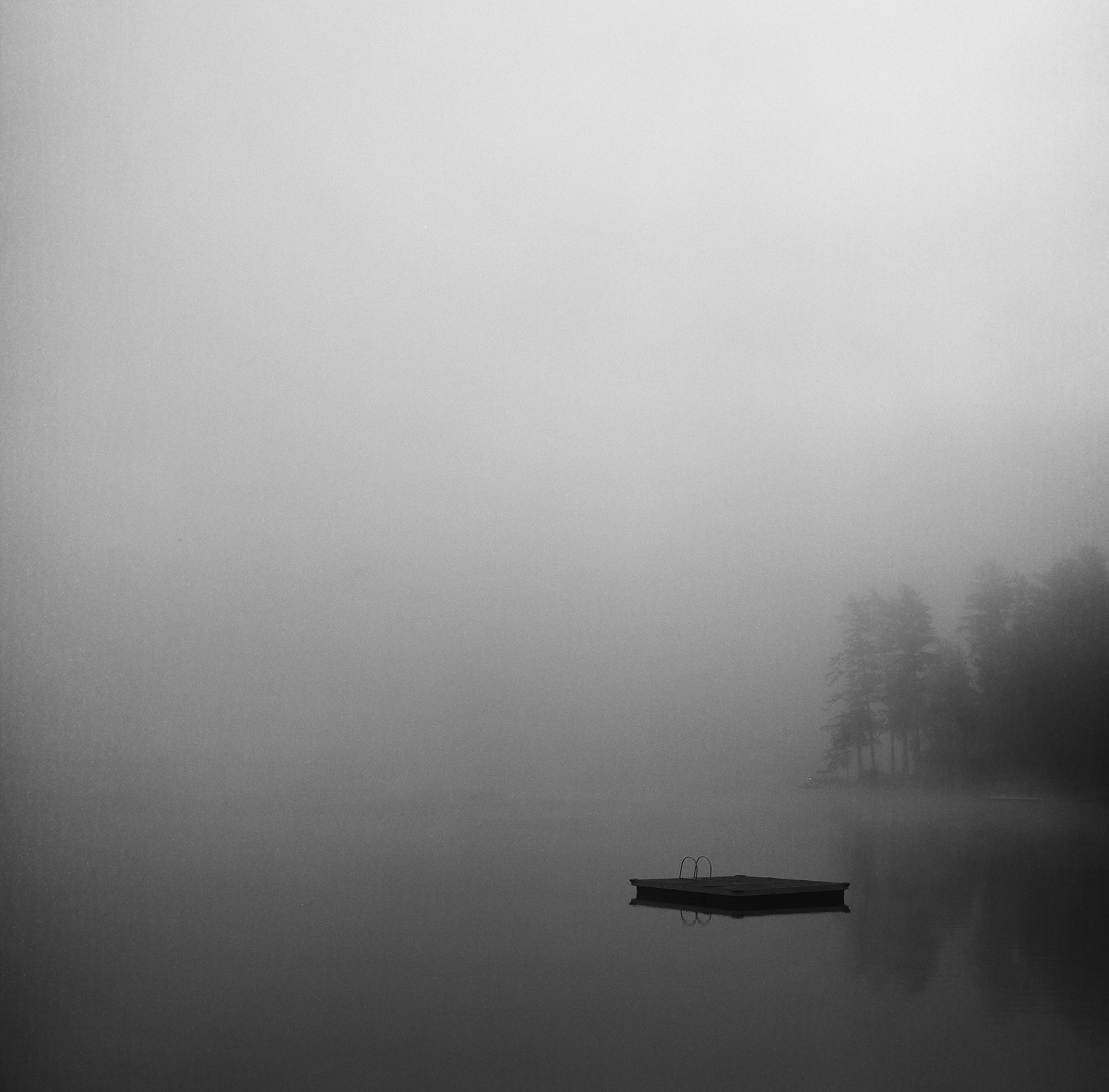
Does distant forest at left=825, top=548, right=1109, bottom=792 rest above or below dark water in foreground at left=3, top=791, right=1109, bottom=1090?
above

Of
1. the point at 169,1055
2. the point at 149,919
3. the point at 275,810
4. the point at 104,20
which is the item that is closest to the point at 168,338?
the point at 104,20

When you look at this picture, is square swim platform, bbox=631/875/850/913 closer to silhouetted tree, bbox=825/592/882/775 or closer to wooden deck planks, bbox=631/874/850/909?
wooden deck planks, bbox=631/874/850/909

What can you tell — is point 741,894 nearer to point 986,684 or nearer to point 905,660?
point 905,660

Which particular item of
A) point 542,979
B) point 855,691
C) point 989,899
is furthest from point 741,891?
point 855,691

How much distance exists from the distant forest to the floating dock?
31.0ft

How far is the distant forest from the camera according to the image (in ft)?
63.3

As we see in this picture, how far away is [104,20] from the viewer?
17.7 m

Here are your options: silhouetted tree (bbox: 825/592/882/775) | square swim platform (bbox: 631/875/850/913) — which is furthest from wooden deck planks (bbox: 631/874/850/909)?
silhouetted tree (bbox: 825/592/882/775)

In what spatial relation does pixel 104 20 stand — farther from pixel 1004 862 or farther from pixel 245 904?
pixel 1004 862

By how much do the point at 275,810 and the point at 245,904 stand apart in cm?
1301

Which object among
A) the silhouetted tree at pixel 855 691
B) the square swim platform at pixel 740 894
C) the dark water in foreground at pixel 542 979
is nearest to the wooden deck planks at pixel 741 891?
the square swim platform at pixel 740 894

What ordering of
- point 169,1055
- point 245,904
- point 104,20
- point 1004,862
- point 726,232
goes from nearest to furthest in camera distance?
point 169,1055 → point 245,904 → point 1004,862 → point 104,20 → point 726,232

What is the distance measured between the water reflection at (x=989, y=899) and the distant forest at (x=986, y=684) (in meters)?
0.65

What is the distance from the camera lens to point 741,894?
8.77m
